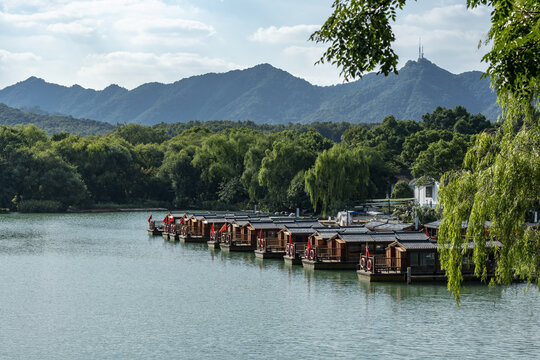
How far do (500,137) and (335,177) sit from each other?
66504mm

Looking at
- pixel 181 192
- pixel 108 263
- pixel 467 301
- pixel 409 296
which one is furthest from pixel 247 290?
pixel 181 192

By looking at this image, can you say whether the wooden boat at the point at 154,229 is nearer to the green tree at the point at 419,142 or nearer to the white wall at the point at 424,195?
the white wall at the point at 424,195

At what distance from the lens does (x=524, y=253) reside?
62.0 feet

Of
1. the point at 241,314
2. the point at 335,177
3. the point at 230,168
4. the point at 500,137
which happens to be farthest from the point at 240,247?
the point at 230,168

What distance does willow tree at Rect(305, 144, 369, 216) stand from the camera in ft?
286

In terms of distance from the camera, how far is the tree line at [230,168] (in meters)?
89.8

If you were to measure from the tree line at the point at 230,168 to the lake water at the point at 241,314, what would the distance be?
41400 mm

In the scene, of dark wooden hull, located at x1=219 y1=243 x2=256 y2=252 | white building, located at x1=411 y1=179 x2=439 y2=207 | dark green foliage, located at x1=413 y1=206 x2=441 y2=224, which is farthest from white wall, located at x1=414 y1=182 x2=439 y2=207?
dark wooden hull, located at x1=219 y1=243 x2=256 y2=252

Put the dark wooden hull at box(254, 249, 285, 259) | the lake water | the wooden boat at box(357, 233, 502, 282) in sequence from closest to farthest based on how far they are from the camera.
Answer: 1. the lake water
2. the wooden boat at box(357, 233, 502, 282)
3. the dark wooden hull at box(254, 249, 285, 259)

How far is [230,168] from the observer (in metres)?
123

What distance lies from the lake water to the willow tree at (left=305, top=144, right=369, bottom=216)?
34.5 m

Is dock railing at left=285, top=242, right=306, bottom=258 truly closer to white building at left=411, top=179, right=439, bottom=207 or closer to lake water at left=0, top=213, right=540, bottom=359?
lake water at left=0, top=213, right=540, bottom=359

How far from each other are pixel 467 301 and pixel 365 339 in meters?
9.86

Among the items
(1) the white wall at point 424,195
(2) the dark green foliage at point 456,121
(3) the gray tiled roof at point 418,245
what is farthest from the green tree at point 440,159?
(3) the gray tiled roof at point 418,245
